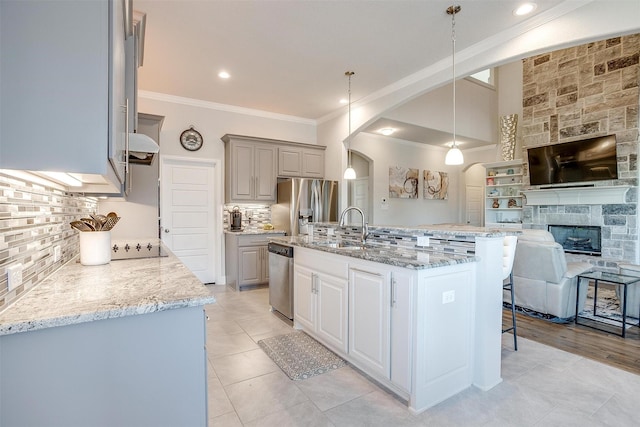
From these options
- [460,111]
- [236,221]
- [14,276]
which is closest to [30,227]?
[14,276]

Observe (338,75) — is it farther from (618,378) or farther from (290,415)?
(618,378)

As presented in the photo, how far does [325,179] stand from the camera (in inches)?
223

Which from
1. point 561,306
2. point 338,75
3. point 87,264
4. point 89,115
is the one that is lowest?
point 561,306

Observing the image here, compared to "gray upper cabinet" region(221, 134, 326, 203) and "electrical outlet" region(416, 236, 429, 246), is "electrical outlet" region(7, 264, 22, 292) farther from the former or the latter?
"gray upper cabinet" region(221, 134, 326, 203)

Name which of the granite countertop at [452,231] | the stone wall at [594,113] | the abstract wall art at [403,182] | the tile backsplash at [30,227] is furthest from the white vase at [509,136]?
the tile backsplash at [30,227]

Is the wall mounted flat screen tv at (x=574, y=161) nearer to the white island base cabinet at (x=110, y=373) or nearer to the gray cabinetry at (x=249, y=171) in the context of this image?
the gray cabinetry at (x=249, y=171)

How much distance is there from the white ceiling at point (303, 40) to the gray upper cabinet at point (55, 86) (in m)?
2.01

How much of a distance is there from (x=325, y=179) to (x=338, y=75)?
6.60ft

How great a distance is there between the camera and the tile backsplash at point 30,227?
114 cm

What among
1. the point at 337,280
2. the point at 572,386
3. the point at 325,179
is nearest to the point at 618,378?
the point at 572,386

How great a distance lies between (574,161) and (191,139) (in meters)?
6.34

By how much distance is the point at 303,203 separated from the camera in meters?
5.05

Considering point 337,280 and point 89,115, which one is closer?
point 89,115

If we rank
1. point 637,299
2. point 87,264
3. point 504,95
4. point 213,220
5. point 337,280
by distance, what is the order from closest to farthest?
point 87,264
point 337,280
point 637,299
point 213,220
point 504,95
